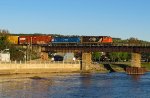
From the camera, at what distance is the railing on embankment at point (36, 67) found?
14446cm

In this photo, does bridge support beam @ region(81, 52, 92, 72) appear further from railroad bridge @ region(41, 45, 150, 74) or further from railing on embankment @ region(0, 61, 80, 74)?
railing on embankment @ region(0, 61, 80, 74)

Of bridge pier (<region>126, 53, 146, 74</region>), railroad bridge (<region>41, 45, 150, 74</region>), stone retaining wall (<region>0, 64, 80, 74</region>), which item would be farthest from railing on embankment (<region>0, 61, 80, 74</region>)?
bridge pier (<region>126, 53, 146, 74</region>)

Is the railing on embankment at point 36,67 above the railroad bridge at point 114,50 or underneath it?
underneath

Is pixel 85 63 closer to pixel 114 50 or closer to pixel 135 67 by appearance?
pixel 114 50

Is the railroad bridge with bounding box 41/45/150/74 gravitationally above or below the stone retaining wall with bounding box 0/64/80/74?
above

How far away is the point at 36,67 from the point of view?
157m

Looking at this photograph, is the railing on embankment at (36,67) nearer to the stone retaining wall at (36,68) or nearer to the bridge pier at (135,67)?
the stone retaining wall at (36,68)

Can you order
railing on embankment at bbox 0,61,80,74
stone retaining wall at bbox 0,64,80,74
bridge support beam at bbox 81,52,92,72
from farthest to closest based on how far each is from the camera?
bridge support beam at bbox 81,52,92,72 → railing on embankment at bbox 0,61,80,74 → stone retaining wall at bbox 0,64,80,74

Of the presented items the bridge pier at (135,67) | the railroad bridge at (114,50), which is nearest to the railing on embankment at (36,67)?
the railroad bridge at (114,50)

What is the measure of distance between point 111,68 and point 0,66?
55463 mm

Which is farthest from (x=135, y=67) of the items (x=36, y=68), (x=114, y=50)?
(x=36, y=68)

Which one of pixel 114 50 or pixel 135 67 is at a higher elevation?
pixel 114 50

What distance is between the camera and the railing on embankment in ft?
474

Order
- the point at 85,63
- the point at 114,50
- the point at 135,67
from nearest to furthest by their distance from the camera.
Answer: the point at 135,67
the point at 114,50
the point at 85,63
